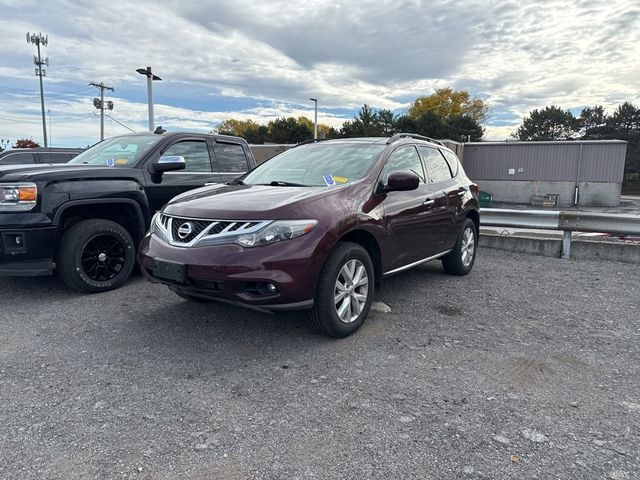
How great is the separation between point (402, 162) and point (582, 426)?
288 cm

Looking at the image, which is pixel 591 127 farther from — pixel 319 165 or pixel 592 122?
pixel 319 165

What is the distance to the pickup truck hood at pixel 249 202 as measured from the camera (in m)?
3.36

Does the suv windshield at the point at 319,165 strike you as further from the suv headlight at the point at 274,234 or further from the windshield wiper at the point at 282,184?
the suv headlight at the point at 274,234

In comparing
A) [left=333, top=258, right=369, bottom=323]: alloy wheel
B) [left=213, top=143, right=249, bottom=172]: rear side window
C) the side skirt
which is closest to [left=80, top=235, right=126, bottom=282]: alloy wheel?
[left=213, top=143, right=249, bottom=172]: rear side window

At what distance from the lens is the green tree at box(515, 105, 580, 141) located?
2591 inches

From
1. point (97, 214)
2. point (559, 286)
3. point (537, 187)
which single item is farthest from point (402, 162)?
point (537, 187)

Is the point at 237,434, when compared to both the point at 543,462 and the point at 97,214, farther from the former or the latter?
the point at 97,214

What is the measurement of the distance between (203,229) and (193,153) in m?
2.95

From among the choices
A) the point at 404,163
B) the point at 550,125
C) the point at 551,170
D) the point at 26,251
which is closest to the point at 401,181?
the point at 404,163

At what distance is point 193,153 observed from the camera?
20.0 ft

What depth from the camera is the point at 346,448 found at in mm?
2342

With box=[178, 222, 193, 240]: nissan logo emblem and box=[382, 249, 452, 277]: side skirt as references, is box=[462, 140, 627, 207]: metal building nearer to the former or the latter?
box=[382, 249, 452, 277]: side skirt

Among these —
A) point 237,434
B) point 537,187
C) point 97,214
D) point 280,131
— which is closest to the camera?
point 237,434

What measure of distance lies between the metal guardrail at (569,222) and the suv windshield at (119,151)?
18.1ft
